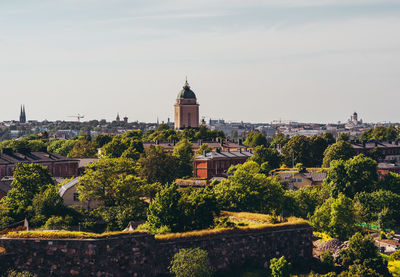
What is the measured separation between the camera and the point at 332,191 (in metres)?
71.9

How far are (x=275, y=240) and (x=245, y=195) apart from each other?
10.7m

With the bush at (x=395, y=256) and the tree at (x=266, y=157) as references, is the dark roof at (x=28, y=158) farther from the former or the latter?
the bush at (x=395, y=256)

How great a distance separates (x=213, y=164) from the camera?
99.3m

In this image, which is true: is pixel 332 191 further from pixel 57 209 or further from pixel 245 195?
pixel 57 209

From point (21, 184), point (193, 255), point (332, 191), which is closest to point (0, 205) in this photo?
point (21, 184)

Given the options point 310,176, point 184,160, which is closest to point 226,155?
point 184,160

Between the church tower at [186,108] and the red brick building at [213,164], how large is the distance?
80.6m

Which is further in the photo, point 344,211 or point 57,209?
point 344,211

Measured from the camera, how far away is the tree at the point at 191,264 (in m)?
39.1

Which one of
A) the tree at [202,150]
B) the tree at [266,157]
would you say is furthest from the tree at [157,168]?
the tree at [202,150]

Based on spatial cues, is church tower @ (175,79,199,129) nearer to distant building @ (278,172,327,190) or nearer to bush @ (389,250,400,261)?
distant building @ (278,172,327,190)

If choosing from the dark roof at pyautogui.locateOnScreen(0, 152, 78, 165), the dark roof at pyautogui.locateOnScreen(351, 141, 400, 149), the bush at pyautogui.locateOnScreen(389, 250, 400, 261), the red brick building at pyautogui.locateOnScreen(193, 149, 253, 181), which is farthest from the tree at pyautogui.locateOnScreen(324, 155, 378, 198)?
the dark roof at pyautogui.locateOnScreen(351, 141, 400, 149)

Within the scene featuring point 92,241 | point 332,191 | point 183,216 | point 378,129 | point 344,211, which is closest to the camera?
point 92,241

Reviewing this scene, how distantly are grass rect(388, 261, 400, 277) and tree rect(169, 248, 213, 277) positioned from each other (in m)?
14.7
